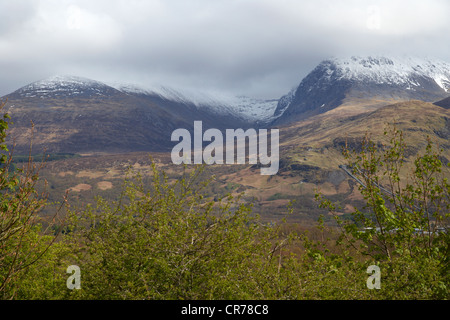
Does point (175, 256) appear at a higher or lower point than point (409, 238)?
lower

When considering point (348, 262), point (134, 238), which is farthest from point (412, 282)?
point (134, 238)

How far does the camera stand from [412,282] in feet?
34.1

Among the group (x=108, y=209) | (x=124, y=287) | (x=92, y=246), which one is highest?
(x=108, y=209)

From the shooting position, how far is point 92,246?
12195 mm

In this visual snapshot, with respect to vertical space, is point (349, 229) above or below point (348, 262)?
above

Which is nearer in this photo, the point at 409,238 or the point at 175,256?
the point at 175,256

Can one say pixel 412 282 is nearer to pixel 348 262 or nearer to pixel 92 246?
pixel 348 262
